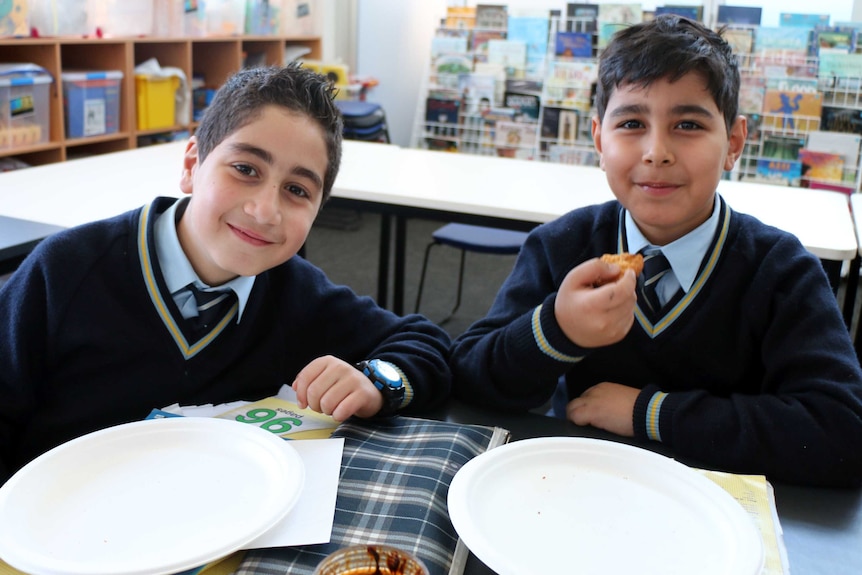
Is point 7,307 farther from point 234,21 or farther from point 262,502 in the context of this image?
point 234,21

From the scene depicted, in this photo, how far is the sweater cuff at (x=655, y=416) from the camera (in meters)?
1.03

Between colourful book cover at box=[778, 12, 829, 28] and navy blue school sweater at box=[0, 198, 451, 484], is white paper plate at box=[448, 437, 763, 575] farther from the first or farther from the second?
colourful book cover at box=[778, 12, 829, 28]

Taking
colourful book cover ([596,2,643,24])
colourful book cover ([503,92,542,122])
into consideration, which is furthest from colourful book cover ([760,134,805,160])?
colourful book cover ([503,92,542,122])

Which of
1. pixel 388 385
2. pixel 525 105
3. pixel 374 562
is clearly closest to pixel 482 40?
pixel 525 105

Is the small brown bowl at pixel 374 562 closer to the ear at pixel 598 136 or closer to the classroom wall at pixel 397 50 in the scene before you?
the ear at pixel 598 136

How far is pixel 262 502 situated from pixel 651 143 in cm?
76

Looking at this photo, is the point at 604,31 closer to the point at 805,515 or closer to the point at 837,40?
the point at 837,40

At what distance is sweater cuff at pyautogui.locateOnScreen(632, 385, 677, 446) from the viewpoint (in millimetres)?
1025

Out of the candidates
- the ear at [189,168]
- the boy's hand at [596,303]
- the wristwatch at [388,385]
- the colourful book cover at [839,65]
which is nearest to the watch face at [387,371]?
the wristwatch at [388,385]

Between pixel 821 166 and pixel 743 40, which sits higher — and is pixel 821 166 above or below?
below

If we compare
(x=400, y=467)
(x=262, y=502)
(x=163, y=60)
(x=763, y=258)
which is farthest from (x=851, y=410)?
(x=163, y=60)

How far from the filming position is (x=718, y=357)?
47.3 inches

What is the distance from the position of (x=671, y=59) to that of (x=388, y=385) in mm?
638

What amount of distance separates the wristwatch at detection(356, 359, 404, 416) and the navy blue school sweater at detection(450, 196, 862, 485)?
0.13 m
